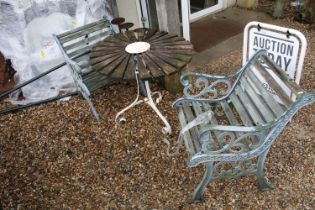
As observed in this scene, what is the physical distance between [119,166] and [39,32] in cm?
214

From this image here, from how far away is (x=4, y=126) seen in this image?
3639 millimetres

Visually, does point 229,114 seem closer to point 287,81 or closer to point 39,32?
point 287,81

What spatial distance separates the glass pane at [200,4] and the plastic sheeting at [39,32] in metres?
2.07

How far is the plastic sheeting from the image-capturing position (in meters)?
3.56

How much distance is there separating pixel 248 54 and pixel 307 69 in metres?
1.33

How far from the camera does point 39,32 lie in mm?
3756

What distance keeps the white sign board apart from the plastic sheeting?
2267mm

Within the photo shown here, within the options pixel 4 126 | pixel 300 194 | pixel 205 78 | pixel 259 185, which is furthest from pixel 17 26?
pixel 300 194

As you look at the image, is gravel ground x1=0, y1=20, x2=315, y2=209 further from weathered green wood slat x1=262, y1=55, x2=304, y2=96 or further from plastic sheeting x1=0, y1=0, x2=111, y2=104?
weathered green wood slat x1=262, y1=55, x2=304, y2=96

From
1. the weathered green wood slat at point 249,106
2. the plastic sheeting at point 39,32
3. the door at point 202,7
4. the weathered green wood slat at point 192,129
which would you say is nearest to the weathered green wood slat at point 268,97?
the weathered green wood slat at point 249,106

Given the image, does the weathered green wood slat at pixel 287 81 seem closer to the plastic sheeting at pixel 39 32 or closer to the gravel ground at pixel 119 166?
the gravel ground at pixel 119 166

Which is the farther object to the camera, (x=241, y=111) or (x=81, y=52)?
(x=81, y=52)

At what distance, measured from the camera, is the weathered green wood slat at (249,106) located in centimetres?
228

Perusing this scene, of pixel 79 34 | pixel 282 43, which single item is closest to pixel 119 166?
pixel 79 34
